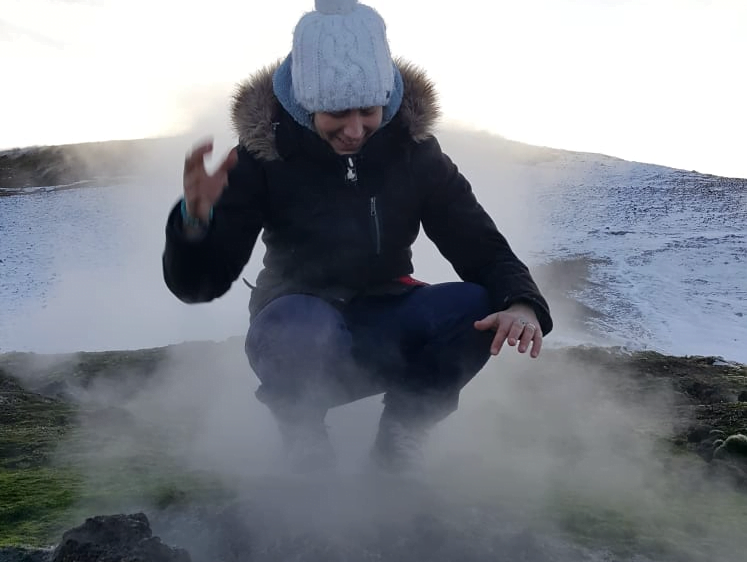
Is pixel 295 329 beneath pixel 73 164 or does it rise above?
above

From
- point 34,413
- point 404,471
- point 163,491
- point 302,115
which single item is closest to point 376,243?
point 302,115

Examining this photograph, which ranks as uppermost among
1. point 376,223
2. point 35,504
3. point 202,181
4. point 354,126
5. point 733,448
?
point 354,126

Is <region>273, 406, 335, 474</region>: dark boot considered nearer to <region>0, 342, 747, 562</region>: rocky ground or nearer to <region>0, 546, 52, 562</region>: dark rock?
<region>0, 342, 747, 562</region>: rocky ground

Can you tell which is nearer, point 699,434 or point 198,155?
point 198,155

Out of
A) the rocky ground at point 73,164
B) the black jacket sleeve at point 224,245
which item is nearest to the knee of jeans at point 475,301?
the black jacket sleeve at point 224,245

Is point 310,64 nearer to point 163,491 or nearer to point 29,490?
point 163,491

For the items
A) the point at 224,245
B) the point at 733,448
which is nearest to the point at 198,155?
the point at 224,245

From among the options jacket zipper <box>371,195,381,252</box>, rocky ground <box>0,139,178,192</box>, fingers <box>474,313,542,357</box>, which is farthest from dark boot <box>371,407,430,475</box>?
rocky ground <box>0,139,178,192</box>

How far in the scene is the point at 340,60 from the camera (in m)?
2.59

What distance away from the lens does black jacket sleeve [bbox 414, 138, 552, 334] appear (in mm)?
3002

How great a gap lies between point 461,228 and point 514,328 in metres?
0.61

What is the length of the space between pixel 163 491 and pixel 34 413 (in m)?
2.44

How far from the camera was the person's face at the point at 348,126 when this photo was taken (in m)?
2.70

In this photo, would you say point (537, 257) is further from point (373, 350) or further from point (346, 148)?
point (346, 148)
